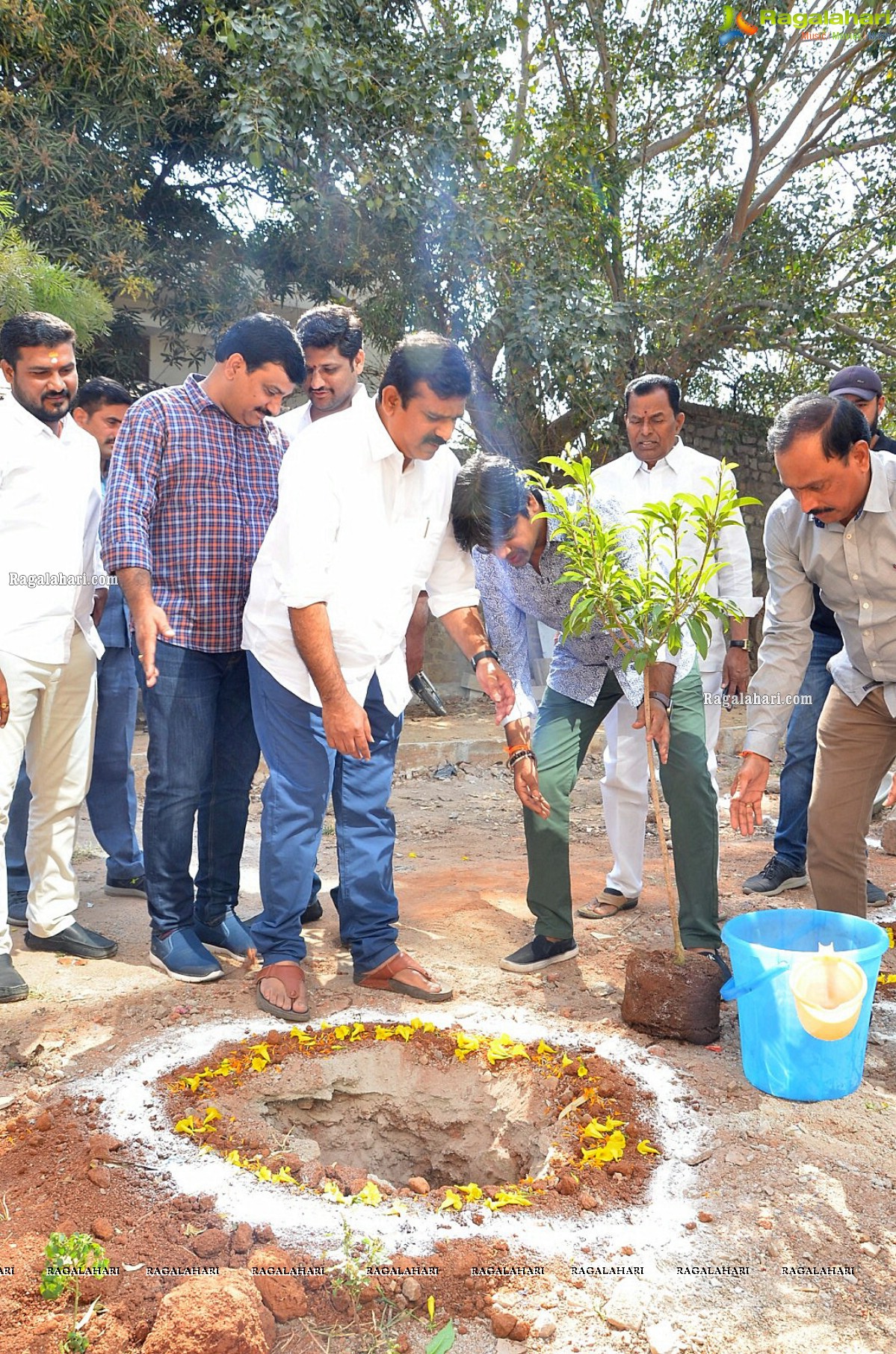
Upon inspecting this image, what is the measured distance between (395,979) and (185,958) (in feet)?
2.43

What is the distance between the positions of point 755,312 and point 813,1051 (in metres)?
8.64

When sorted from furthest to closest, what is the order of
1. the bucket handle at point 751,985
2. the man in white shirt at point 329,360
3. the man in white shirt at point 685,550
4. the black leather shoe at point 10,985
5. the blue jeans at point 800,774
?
the blue jeans at point 800,774, the man in white shirt at point 685,550, the man in white shirt at point 329,360, the black leather shoe at point 10,985, the bucket handle at point 751,985

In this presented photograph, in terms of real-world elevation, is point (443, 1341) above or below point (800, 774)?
below

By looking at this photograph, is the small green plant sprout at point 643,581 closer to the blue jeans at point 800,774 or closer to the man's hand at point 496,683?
the man's hand at point 496,683

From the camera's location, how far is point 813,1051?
2873 millimetres

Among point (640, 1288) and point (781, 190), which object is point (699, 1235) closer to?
point (640, 1288)

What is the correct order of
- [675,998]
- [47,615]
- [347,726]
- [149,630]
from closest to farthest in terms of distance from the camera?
[347,726] < [675,998] < [149,630] < [47,615]

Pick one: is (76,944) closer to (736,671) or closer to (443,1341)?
(443,1341)

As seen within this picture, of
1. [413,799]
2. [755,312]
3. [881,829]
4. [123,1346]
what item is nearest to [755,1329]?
[123,1346]

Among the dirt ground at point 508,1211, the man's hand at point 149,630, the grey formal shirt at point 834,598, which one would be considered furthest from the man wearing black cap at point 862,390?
the man's hand at point 149,630

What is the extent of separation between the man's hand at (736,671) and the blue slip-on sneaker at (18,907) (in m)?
3.12

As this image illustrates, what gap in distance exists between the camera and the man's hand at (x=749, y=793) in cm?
340

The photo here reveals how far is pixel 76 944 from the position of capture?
3900 millimetres

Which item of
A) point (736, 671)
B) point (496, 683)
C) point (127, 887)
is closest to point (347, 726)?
point (496, 683)
